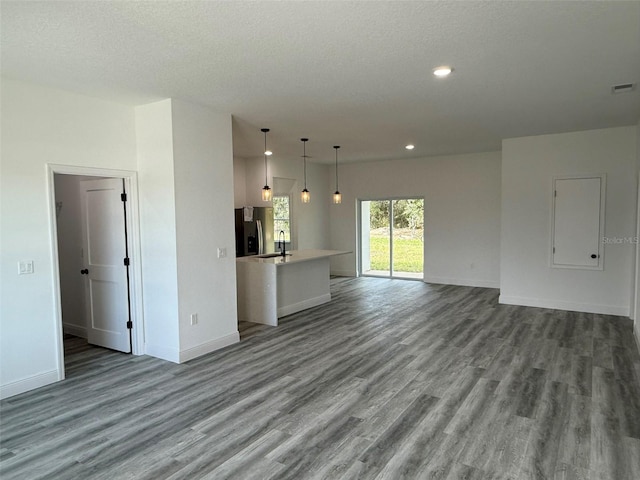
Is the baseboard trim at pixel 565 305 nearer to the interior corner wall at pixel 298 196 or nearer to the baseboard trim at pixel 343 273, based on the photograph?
the baseboard trim at pixel 343 273

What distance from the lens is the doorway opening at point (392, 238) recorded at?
31.8 ft

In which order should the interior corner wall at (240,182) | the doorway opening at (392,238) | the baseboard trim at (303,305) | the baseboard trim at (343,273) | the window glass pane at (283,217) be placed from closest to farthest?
the baseboard trim at (303,305) → the interior corner wall at (240,182) → the window glass pane at (283,217) → the doorway opening at (392,238) → the baseboard trim at (343,273)

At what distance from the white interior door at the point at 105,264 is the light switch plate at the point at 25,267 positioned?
3.30 ft

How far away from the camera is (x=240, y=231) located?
8336mm

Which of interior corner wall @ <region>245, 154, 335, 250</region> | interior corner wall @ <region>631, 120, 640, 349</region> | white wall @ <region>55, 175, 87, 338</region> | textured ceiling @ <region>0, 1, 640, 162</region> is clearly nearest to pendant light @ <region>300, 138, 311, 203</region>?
interior corner wall @ <region>245, 154, 335, 250</region>

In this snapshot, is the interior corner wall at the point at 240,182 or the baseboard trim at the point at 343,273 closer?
the interior corner wall at the point at 240,182

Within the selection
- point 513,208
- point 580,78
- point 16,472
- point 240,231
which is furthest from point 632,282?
point 16,472

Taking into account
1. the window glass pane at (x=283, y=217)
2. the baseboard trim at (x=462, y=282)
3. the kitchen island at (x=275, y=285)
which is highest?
the window glass pane at (x=283, y=217)

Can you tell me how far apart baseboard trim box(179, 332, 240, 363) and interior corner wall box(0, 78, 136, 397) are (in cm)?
118

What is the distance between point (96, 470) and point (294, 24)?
10.2 feet

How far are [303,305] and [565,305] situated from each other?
420cm

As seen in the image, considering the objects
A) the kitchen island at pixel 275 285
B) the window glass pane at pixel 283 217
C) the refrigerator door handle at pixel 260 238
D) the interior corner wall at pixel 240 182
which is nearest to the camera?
the kitchen island at pixel 275 285

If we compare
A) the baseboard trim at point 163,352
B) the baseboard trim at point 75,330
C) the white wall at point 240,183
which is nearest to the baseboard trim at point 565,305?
the baseboard trim at point 163,352

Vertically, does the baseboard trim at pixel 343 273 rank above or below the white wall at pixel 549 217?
below
